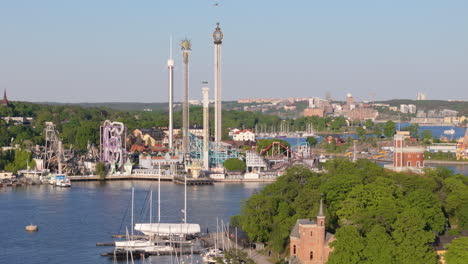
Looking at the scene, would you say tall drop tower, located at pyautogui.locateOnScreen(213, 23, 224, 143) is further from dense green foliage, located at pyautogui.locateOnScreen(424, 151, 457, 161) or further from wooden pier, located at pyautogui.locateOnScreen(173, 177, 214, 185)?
dense green foliage, located at pyautogui.locateOnScreen(424, 151, 457, 161)

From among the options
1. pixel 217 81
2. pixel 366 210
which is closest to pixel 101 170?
pixel 217 81

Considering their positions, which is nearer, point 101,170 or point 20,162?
point 101,170

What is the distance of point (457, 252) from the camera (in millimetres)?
22734

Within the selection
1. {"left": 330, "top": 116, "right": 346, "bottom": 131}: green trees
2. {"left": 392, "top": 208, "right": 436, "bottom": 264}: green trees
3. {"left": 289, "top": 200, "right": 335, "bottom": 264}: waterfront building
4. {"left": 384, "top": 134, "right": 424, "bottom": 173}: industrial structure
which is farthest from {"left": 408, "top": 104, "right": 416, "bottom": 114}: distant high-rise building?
{"left": 289, "top": 200, "right": 335, "bottom": 264}: waterfront building

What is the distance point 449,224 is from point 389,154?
142 feet

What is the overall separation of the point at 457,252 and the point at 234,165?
3247 cm

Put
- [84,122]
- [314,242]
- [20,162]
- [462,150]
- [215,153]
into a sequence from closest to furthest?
[314,242] < [20,162] < [215,153] < [462,150] < [84,122]

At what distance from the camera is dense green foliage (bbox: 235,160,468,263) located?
73.7ft

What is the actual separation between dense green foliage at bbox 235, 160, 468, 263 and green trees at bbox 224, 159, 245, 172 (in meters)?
22.1

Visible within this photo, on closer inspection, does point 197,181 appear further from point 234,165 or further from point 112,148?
point 112,148

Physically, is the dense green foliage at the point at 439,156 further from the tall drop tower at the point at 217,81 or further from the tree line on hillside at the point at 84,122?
the tree line on hillside at the point at 84,122

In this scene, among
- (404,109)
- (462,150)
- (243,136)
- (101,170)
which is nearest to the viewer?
(101,170)

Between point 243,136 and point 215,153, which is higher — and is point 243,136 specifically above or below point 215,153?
above

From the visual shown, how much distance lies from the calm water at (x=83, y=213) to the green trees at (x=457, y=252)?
26.7 ft
